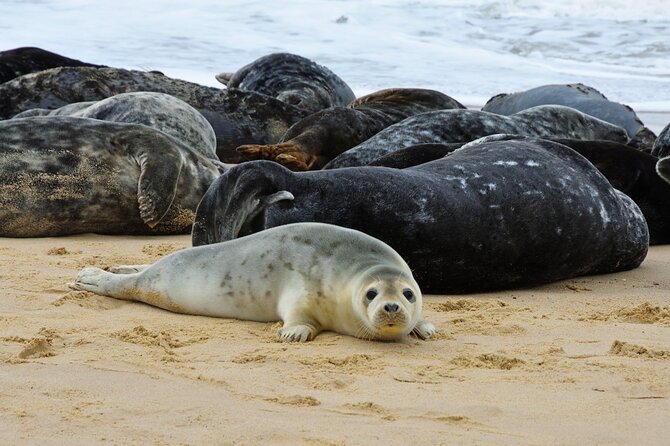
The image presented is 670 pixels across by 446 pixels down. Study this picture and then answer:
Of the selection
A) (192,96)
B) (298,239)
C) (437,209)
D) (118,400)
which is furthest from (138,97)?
(118,400)

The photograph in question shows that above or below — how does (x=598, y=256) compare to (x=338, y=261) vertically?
below

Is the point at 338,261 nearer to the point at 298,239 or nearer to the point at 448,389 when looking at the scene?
the point at 298,239

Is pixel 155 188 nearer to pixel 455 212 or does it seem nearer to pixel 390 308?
pixel 455 212

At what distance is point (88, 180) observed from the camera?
20.6ft

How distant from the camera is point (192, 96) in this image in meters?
9.93

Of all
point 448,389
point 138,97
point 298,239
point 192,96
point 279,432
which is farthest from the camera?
point 192,96

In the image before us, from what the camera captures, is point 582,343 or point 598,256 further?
point 598,256

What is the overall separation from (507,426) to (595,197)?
3.03 metres

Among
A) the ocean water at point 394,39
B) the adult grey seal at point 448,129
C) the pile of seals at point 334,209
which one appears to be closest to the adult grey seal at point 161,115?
the pile of seals at point 334,209

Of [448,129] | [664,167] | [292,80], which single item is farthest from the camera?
[292,80]

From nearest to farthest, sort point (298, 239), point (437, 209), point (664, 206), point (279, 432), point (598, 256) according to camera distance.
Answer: point (279, 432), point (298, 239), point (437, 209), point (598, 256), point (664, 206)

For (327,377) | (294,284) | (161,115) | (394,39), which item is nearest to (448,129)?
(161,115)

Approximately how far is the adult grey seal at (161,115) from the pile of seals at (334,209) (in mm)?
14

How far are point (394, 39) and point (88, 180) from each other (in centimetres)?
2230
